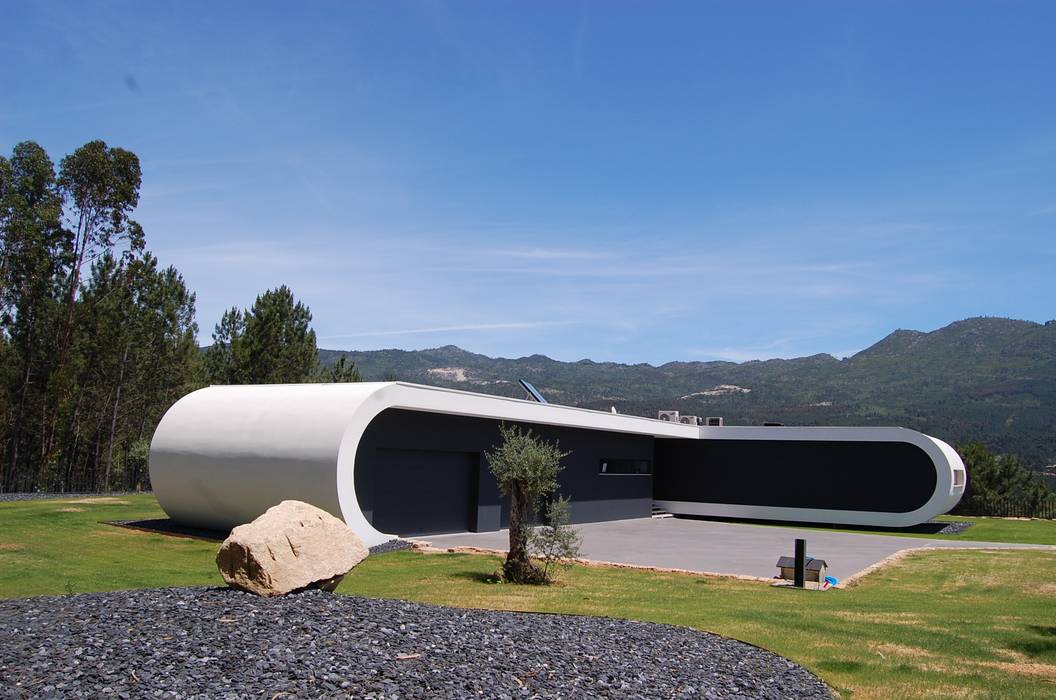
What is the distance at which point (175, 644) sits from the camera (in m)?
5.91

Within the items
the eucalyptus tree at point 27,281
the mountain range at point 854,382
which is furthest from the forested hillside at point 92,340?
the mountain range at point 854,382

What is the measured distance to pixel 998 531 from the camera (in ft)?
85.6

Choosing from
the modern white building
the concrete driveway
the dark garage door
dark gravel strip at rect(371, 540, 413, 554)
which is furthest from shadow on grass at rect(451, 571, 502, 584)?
the dark garage door

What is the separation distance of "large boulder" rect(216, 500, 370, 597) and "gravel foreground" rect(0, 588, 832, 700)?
6.7 inches

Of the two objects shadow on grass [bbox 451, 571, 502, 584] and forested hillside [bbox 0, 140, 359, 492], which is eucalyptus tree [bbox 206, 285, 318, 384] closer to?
forested hillside [bbox 0, 140, 359, 492]

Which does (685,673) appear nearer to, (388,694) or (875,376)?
(388,694)

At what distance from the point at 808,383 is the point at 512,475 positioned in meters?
122

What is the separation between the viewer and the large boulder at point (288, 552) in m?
7.45

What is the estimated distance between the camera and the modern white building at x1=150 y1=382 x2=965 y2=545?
51.3 feet

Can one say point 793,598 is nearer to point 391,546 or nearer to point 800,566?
point 800,566

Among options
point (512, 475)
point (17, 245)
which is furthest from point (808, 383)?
point (512, 475)

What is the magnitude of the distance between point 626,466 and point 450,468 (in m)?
9.36

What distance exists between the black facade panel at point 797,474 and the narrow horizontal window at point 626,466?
194cm

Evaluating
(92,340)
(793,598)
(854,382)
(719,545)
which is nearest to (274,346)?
(92,340)
